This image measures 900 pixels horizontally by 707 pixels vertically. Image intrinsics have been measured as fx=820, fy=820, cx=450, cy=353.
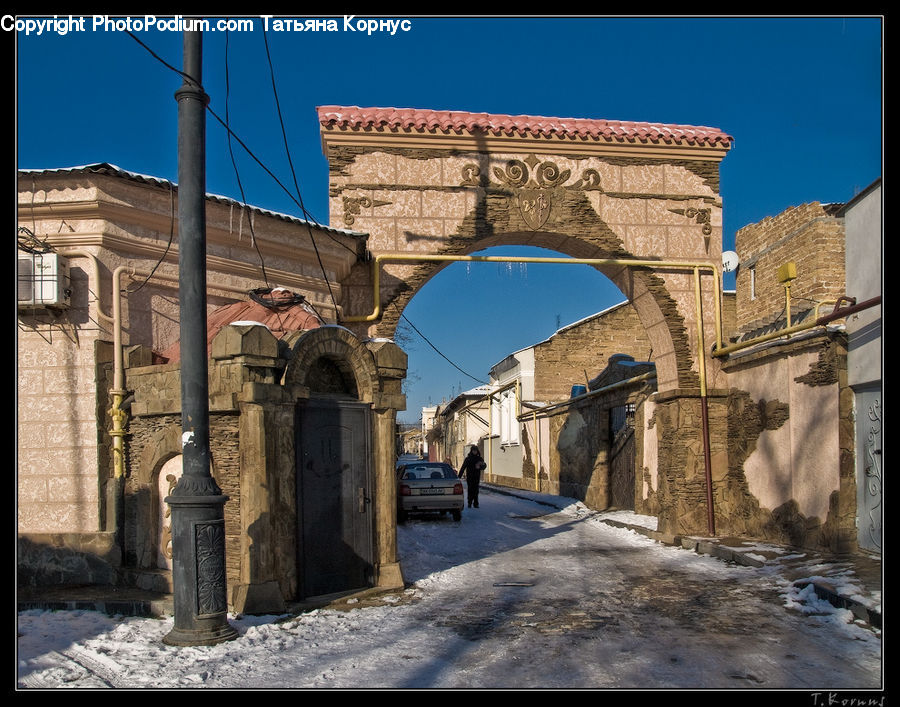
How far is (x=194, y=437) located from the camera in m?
6.51

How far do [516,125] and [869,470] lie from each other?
733cm

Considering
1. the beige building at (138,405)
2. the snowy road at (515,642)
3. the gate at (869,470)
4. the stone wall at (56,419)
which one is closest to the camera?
the snowy road at (515,642)

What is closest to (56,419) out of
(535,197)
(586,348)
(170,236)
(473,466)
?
(170,236)

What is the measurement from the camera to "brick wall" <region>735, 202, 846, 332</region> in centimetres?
2012

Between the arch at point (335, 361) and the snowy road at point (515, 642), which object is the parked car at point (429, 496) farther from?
the arch at point (335, 361)

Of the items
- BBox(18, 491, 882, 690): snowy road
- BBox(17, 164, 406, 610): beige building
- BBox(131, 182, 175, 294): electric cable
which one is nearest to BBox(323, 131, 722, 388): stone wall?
BBox(131, 182, 175, 294): electric cable

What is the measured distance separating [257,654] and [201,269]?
3.04 meters

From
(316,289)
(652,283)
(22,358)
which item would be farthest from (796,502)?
(22,358)

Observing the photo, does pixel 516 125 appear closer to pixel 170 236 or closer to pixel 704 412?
pixel 704 412

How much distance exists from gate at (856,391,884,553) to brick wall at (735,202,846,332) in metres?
8.15

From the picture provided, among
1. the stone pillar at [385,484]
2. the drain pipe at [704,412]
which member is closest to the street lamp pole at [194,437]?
the stone pillar at [385,484]

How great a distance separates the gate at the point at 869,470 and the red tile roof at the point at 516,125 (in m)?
5.65

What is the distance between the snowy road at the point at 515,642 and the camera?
5.61 metres

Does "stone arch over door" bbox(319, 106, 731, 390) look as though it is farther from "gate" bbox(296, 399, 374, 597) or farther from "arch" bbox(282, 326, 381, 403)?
"gate" bbox(296, 399, 374, 597)
